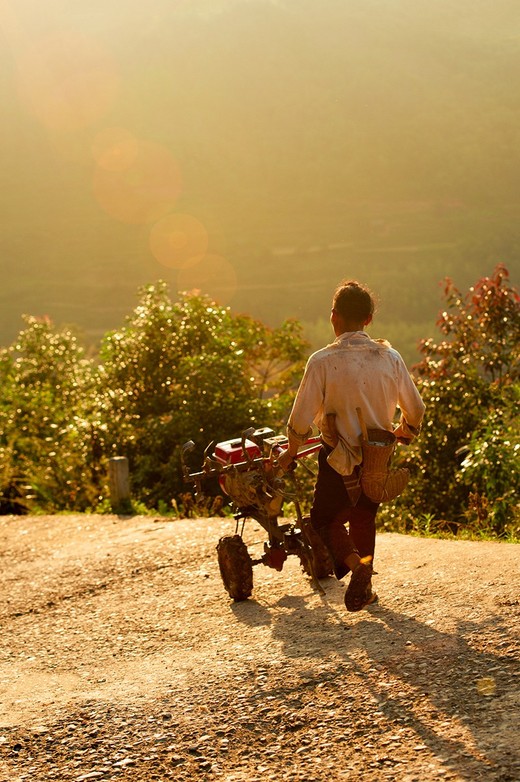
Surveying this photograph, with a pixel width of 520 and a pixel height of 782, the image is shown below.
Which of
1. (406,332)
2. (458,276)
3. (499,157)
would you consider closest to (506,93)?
(499,157)

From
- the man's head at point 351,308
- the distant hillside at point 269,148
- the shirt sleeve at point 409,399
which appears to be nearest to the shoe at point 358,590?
the shirt sleeve at point 409,399

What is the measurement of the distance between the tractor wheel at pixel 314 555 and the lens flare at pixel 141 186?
315 ft

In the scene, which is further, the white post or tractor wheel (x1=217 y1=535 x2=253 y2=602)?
the white post

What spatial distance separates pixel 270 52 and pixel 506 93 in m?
37.0

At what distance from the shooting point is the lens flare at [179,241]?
90625 mm

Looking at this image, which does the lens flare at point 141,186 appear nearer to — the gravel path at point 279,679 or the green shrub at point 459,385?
the green shrub at point 459,385

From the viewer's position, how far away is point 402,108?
4220 inches

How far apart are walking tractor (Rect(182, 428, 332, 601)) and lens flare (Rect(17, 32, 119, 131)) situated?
120259 millimetres

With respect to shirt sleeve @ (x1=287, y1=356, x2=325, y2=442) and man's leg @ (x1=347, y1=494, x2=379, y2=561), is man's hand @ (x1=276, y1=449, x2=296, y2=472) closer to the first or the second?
shirt sleeve @ (x1=287, y1=356, x2=325, y2=442)

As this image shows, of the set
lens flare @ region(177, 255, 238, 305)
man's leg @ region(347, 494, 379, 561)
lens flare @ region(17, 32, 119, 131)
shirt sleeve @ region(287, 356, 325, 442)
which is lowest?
man's leg @ region(347, 494, 379, 561)

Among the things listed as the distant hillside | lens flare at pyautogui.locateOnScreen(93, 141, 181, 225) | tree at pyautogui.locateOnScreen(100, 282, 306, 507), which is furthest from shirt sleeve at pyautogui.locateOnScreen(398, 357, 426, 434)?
lens flare at pyautogui.locateOnScreen(93, 141, 181, 225)

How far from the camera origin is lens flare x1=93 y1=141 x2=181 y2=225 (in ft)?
334

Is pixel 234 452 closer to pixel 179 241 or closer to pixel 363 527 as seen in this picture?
pixel 363 527

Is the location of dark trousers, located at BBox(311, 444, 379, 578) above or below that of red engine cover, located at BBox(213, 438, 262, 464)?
below
